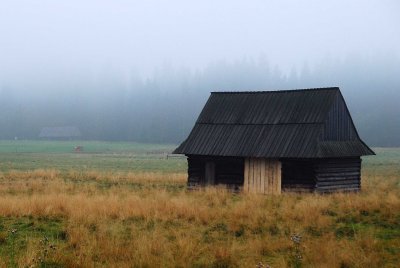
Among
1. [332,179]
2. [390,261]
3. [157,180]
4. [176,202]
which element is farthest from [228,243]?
[157,180]

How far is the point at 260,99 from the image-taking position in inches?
1065

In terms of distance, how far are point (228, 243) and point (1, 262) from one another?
4.90 metres

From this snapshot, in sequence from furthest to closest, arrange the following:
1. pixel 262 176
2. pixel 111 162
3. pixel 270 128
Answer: pixel 111 162
pixel 270 128
pixel 262 176

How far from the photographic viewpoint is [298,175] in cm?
2336

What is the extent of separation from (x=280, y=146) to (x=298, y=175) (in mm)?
1801

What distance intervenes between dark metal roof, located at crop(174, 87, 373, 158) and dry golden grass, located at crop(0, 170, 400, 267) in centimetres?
284

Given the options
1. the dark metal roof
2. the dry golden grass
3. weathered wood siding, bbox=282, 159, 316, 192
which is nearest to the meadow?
the dry golden grass

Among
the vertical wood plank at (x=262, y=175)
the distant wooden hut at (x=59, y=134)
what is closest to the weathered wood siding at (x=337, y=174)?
the vertical wood plank at (x=262, y=175)

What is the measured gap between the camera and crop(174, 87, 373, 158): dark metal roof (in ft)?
75.0

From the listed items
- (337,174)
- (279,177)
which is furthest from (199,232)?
(337,174)

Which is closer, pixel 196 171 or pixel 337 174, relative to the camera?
pixel 337 174

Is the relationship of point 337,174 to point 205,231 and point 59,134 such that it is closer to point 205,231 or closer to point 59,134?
point 205,231

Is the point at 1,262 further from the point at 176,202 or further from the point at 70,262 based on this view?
the point at 176,202

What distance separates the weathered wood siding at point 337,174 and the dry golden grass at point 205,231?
1656mm
